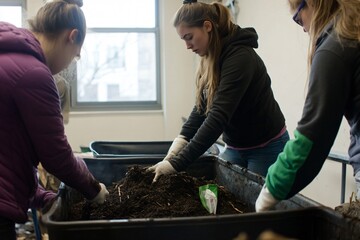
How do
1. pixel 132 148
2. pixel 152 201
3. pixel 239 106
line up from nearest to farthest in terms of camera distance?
1. pixel 152 201
2. pixel 239 106
3. pixel 132 148

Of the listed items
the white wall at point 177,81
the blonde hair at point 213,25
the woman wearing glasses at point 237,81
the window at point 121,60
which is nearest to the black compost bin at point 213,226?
the woman wearing glasses at point 237,81

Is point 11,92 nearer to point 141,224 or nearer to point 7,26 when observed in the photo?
point 7,26

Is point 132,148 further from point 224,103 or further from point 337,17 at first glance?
A: point 337,17

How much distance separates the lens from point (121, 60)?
415cm

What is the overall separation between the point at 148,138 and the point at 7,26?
3.17 m

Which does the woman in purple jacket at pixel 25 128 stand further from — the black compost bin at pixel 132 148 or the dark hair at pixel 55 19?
the black compost bin at pixel 132 148

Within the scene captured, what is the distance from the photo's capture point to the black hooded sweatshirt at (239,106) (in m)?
1.36

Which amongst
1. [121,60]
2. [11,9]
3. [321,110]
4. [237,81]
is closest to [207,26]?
[237,81]

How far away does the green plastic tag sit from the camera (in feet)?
3.77

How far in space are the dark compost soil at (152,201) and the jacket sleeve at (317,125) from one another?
36cm

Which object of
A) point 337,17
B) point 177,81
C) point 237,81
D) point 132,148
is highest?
point 337,17

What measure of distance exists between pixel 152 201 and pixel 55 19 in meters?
0.60

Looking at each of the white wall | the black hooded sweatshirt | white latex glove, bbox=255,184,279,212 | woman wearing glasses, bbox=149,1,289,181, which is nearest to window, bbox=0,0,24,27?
the white wall

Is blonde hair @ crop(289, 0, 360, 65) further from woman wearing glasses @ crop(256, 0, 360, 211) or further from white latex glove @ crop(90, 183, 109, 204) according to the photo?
white latex glove @ crop(90, 183, 109, 204)
